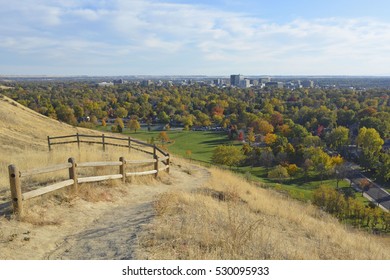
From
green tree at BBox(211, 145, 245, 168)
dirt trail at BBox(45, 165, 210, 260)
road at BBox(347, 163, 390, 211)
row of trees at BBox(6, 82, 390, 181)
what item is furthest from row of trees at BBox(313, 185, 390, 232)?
dirt trail at BBox(45, 165, 210, 260)

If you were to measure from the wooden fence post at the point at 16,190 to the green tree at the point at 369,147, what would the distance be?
6184 cm

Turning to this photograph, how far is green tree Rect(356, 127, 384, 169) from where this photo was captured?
200ft

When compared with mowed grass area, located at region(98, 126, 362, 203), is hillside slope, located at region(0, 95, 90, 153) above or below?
above

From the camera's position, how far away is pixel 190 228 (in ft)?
25.8

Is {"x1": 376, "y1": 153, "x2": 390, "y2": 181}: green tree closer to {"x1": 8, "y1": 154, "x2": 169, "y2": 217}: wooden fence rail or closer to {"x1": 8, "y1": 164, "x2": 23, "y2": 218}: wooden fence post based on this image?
{"x1": 8, "y1": 154, "x2": 169, "y2": 217}: wooden fence rail

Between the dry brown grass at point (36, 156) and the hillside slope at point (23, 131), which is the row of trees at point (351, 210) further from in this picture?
the hillside slope at point (23, 131)

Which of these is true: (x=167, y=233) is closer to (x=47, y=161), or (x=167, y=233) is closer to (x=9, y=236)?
(x=9, y=236)

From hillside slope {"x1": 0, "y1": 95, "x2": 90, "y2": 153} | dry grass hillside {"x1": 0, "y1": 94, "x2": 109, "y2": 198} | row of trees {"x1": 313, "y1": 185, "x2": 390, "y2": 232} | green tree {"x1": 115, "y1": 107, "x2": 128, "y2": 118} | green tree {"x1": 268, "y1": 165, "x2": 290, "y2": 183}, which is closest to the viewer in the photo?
dry grass hillside {"x1": 0, "y1": 94, "x2": 109, "y2": 198}

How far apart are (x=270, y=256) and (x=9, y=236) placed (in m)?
5.32

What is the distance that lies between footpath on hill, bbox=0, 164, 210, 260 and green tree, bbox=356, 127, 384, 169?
59.4 meters

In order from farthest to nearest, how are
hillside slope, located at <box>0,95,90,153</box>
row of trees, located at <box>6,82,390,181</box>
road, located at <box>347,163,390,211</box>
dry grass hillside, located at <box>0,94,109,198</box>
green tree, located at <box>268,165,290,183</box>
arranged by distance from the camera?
1. row of trees, located at <box>6,82,390,181</box>
2. green tree, located at <box>268,165,290,183</box>
3. road, located at <box>347,163,390,211</box>
4. hillside slope, located at <box>0,95,90,153</box>
5. dry grass hillside, located at <box>0,94,109,198</box>

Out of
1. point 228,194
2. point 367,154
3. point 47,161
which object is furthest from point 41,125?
point 367,154

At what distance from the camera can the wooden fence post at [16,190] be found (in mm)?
7559

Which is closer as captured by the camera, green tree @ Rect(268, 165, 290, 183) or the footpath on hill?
the footpath on hill
